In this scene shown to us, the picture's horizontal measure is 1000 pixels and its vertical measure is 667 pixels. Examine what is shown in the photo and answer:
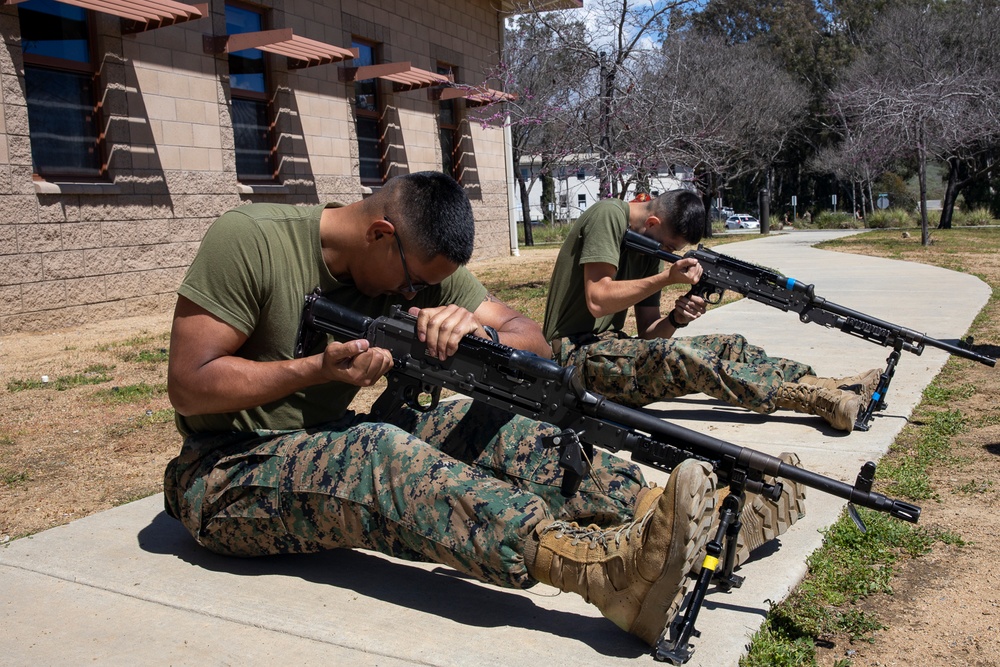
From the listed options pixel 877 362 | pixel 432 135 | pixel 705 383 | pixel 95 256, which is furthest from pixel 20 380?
pixel 432 135

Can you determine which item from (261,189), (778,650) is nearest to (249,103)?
(261,189)

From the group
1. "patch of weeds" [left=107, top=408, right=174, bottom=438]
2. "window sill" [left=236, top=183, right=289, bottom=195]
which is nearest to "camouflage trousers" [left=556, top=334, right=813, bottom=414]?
"patch of weeds" [left=107, top=408, right=174, bottom=438]

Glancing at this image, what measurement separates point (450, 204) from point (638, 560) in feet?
4.04

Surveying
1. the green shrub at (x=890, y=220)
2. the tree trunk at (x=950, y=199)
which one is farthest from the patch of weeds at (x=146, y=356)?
the green shrub at (x=890, y=220)

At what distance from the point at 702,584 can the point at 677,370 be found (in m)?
2.15

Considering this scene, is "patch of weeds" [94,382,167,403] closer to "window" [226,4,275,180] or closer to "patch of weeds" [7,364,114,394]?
"patch of weeds" [7,364,114,394]

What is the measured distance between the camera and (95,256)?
9859 mm

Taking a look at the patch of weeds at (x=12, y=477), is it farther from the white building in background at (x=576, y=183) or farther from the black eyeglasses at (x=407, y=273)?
the white building in background at (x=576, y=183)

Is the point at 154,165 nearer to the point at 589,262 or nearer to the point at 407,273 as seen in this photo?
the point at 589,262

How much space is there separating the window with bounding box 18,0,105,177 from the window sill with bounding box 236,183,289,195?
2080mm

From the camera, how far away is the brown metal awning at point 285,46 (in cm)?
1122

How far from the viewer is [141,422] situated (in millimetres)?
5367

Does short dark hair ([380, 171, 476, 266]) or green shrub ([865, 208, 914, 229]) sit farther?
green shrub ([865, 208, 914, 229])

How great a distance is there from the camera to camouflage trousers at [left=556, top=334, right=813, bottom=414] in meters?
4.48
